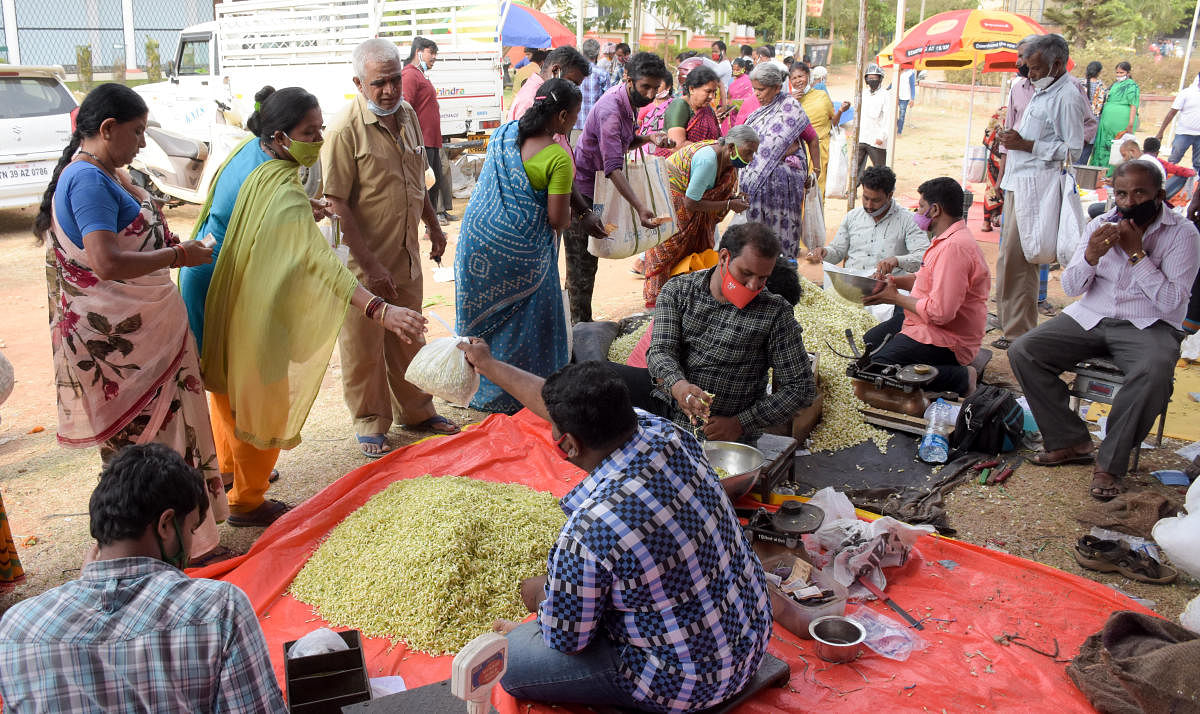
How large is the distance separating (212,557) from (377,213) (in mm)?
1767

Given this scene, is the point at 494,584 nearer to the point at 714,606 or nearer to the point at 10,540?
the point at 714,606

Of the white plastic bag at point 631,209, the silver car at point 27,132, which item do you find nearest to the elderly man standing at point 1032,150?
the white plastic bag at point 631,209

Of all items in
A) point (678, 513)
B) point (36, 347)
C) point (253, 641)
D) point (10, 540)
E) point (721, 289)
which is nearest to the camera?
point (253, 641)

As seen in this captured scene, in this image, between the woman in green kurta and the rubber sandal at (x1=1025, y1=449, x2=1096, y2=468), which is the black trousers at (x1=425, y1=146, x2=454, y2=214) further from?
the woman in green kurta

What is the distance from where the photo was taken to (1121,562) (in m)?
3.45

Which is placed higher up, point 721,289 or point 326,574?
point 721,289

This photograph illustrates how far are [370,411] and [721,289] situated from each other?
6.33ft

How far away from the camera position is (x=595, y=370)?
2158 millimetres

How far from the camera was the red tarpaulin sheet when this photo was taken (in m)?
2.67

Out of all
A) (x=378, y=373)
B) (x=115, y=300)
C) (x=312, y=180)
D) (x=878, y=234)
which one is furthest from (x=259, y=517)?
(x=878, y=234)

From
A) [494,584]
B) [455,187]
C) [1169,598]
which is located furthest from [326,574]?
[455,187]

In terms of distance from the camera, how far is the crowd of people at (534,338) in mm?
1759

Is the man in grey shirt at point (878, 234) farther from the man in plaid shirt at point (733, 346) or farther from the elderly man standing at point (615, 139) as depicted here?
the man in plaid shirt at point (733, 346)

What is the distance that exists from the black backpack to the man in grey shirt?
1241 millimetres
